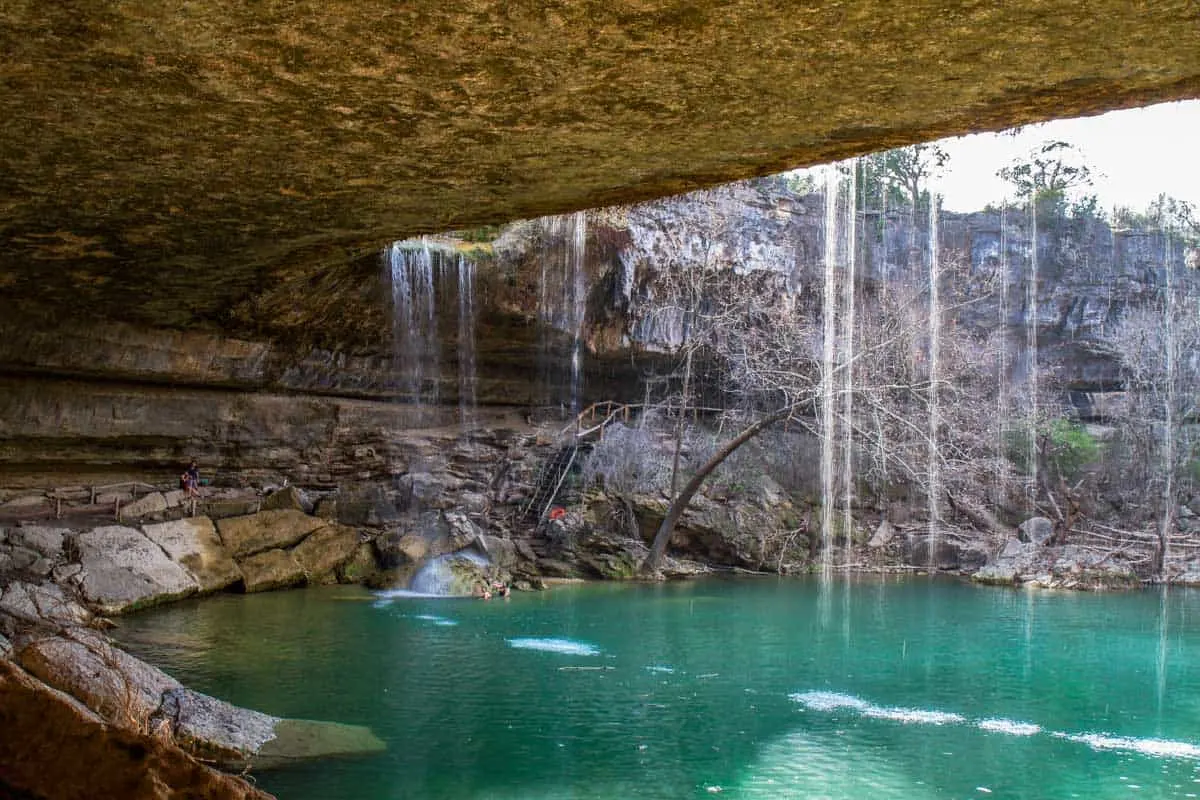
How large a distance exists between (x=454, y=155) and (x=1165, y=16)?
3934 millimetres

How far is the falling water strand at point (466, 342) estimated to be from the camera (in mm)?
18562

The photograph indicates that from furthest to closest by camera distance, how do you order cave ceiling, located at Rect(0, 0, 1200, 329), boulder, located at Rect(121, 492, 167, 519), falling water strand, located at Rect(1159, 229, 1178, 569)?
falling water strand, located at Rect(1159, 229, 1178, 569) < boulder, located at Rect(121, 492, 167, 519) < cave ceiling, located at Rect(0, 0, 1200, 329)

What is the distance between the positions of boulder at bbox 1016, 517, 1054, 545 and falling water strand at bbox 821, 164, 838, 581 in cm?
417

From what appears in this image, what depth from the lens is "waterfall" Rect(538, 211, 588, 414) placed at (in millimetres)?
18672

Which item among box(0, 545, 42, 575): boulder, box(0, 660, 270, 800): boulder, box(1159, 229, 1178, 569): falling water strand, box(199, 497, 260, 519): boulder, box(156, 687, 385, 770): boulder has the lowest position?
box(156, 687, 385, 770): boulder

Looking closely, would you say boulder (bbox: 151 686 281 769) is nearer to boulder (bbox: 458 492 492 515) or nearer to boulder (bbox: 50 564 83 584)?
boulder (bbox: 50 564 83 584)

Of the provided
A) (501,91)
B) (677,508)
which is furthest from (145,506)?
(501,91)

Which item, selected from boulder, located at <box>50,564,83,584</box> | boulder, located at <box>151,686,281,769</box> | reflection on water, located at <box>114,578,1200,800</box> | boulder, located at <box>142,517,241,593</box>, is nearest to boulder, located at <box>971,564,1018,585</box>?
reflection on water, located at <box>114,578,1200,800</box>

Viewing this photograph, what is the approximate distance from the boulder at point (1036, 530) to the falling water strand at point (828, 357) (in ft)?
13.7

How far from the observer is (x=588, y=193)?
734 cm

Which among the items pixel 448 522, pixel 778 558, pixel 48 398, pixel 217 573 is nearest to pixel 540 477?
pixel 448 522

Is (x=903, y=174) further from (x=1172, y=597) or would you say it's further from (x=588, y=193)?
(x=588, y=193)

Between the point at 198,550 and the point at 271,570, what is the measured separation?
1.24 meters

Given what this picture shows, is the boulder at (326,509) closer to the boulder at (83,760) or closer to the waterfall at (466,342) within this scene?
the waterfall at (466,342)
